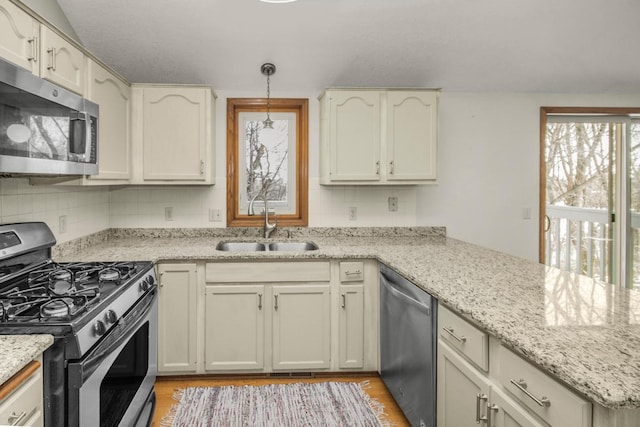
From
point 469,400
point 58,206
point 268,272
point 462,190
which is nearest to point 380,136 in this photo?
point 462,190

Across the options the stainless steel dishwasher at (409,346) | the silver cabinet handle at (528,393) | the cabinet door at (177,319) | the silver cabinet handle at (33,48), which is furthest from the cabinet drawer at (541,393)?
the silver cabinet handle at (33,48)

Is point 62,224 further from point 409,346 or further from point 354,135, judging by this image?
point 409,346

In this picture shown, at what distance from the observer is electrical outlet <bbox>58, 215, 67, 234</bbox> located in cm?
259

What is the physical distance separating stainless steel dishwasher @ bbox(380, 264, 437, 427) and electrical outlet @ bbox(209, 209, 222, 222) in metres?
1.42

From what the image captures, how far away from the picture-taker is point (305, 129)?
3.48 m

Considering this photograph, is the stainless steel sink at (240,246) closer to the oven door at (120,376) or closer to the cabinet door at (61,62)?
the oven door at (120,376)

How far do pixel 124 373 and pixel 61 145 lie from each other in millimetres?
978

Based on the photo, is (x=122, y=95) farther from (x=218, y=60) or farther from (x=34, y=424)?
(x=34, y=424)

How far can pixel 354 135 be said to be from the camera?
124 inches

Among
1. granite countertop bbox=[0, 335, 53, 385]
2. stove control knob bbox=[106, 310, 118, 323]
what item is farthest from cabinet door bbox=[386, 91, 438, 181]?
granite countertop bbox=[0, 335, 53, 385]

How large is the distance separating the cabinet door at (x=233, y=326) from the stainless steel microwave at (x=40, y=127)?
1.11 m

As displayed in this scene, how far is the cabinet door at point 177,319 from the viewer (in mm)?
2725

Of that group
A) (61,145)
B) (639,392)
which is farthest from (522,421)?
(61,145)

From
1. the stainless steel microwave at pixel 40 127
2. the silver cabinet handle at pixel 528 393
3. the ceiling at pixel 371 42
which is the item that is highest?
the ceiling at pixel 371 42
